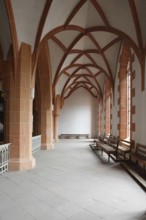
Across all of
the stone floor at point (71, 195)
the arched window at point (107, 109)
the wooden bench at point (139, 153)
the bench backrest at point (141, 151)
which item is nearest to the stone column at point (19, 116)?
the stone floor at point (71, 195)

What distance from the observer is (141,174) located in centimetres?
482

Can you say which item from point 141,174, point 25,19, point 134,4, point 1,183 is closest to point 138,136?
point 141,174

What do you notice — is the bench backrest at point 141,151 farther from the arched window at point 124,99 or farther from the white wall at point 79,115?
the white wall at point 79,115

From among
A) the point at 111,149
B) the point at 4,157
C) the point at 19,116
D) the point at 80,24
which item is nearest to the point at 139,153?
the point at 111,149

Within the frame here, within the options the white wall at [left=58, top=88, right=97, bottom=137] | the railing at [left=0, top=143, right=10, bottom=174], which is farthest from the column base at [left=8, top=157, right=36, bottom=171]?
the white wall at [left=58, top=88, right=97, bottom=137]

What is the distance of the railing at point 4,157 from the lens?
5.00 m

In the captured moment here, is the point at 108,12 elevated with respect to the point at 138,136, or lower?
elevated

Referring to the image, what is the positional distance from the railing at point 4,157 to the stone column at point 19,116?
A: 175 millimetres

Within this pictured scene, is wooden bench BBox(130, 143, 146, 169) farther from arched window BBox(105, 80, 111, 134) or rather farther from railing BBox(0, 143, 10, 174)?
arched window BBox(105, 80, 111, 134)

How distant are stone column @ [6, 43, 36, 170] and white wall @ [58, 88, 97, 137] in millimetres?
12710

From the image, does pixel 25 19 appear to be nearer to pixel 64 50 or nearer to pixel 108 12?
pixel 108 12

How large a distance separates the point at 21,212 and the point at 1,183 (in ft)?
5.19

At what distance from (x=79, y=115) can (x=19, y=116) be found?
13.0 m

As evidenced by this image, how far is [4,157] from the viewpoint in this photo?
17.0ft
